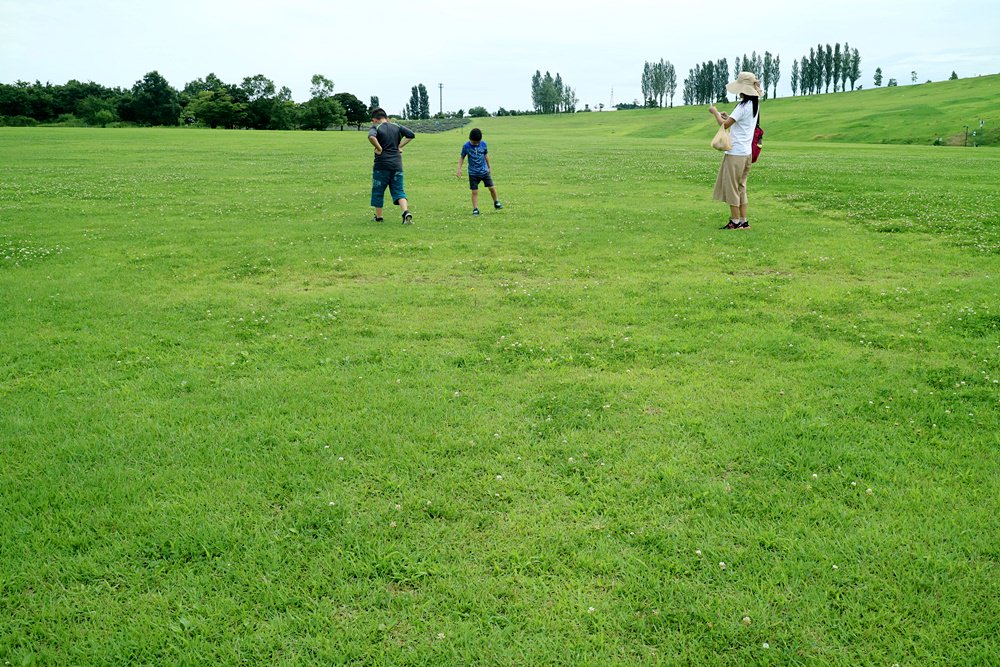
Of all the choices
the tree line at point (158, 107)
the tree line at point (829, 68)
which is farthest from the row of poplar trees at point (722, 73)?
the tree line at point (158, 107)

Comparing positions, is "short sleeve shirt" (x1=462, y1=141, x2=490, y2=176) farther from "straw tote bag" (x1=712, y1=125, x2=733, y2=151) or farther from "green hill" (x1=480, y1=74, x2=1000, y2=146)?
"green hill" (x1=480, y1=74, x2=1000, y2=146)

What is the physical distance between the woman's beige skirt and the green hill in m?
53.8

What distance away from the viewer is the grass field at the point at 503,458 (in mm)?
3732

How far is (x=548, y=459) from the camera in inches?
211

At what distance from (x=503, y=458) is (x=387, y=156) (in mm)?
12387

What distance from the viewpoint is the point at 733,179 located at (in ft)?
48.1

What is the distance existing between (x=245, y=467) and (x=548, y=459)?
7.91 feet

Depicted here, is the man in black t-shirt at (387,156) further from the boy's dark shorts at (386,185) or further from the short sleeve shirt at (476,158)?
the short sleeve shirt at (476,158)

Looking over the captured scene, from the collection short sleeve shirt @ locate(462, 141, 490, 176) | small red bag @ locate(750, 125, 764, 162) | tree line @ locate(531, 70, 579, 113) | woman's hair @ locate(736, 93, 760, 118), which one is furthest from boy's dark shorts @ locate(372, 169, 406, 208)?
tree line @ locate(531, 70, 579, 113)

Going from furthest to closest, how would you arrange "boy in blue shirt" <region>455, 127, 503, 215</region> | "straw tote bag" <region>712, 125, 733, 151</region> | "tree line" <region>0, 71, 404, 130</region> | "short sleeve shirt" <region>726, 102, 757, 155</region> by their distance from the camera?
"tree line" <region>0, 71, 404, 130</region> → "boy in blue shirt" <region>455, 127, 503, 215</region> → "short sleeve shirt" <region>726, 102, 757, 155</region> → "straw tote bag" <region>712, 125, 733, 151</region>

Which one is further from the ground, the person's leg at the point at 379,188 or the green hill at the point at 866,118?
the green hill at the point at 866,118

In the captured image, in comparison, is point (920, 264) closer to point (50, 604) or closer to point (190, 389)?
point (190, 389)

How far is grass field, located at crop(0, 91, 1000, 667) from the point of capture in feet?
12.2

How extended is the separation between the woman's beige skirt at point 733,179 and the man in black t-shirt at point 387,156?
7295mm
